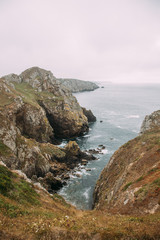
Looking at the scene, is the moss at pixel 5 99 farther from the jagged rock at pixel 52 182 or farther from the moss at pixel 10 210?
the moss at pixel 10 210

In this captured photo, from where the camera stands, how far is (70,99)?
87.8 metres

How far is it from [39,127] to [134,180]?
4648 cm

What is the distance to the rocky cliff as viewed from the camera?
124ft

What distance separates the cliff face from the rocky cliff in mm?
16622

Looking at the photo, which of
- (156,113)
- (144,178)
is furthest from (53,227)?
(156,113)

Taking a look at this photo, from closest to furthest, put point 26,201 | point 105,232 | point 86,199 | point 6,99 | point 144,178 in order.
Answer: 1. point 105,232
2. point 26,201
3. point 144,178
4. point 86,199
5. point 6,99

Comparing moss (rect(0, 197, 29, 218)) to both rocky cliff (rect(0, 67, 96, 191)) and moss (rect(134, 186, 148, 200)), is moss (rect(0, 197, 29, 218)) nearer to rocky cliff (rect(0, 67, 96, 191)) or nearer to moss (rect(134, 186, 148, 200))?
moss (rect(134, 186, 148, 200))

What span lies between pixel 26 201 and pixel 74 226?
304 inches

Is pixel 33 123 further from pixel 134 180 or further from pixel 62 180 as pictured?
pixel 134 180

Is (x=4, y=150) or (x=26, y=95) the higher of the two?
(x=26, y=95)

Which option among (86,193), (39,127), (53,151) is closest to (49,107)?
(39,127)

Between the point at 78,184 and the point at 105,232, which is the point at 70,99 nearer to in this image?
the point at 78,184

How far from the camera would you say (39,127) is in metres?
61.0

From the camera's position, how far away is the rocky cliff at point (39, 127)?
124 feet
